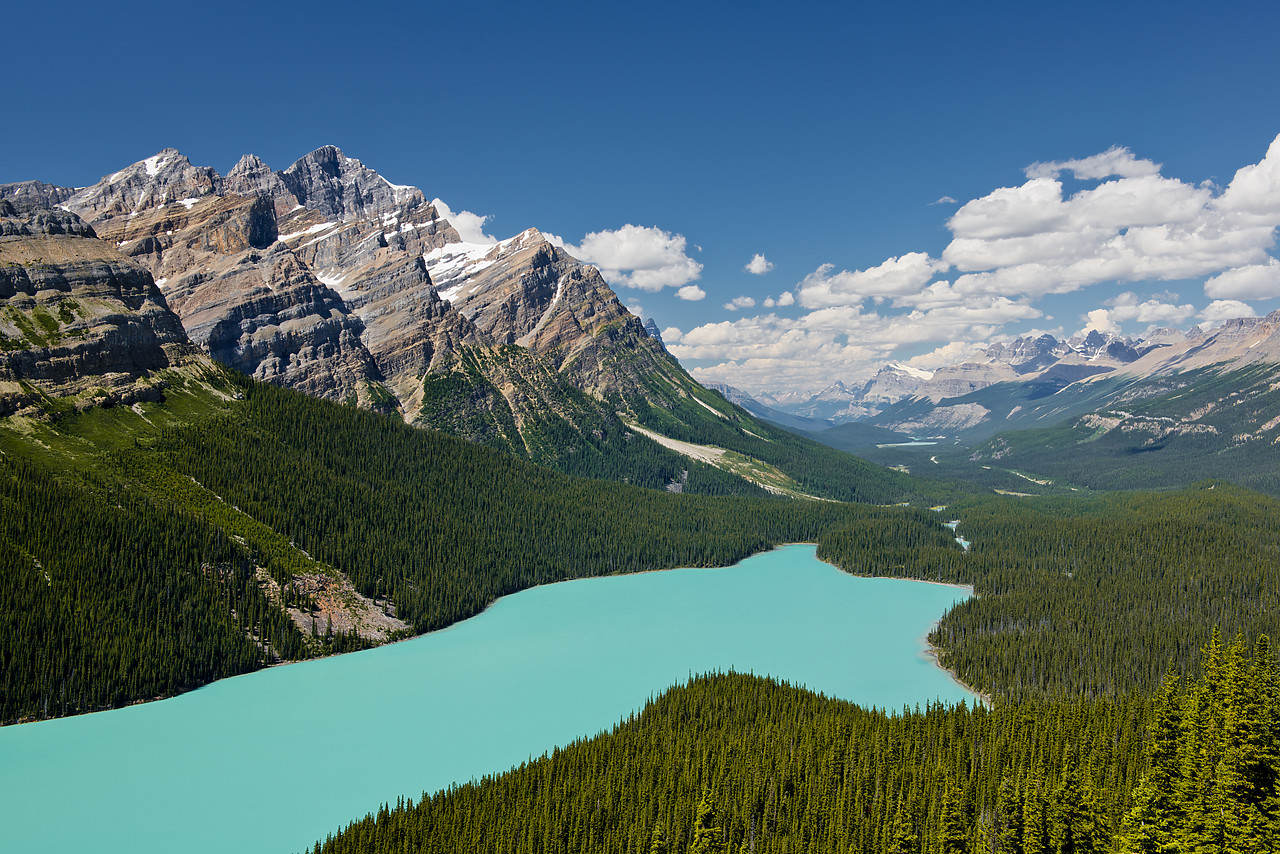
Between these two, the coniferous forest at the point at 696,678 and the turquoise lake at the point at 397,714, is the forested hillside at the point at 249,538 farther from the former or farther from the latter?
the turquoise lake at the point at 397,714

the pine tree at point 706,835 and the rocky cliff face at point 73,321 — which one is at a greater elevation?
the rocky cliff face at point 73,321

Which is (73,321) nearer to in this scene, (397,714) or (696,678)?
(397,714)

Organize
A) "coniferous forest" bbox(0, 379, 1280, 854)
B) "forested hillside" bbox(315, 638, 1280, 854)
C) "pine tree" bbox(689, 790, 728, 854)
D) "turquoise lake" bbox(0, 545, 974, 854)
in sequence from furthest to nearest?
1. "turquoise lake" bbox(0, 545, 974, 854)
2. "coniferous forest" bbox(0, 379, 1280, 854)
3. "pine tree" bbox(689, 790, 728, 854)
4. "forested hillside" bbox(315, 638, 1280, 854)

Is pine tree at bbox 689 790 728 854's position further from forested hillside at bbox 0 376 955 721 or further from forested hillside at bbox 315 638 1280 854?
forested hillside at bbox 0 376 955 721

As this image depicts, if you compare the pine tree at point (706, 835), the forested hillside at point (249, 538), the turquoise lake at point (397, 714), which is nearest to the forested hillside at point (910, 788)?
the pine tree at point (706, 835)

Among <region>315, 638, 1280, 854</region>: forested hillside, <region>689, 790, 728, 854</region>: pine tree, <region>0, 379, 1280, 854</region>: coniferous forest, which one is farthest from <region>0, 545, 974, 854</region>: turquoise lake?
<region>689, 790, 728, 854</region>: pine tree

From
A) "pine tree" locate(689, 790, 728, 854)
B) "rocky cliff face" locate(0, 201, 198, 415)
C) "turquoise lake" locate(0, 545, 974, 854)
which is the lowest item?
"turquoise lake" locate(0, 545, 974, 854)

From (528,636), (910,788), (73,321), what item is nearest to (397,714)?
(528,636)
